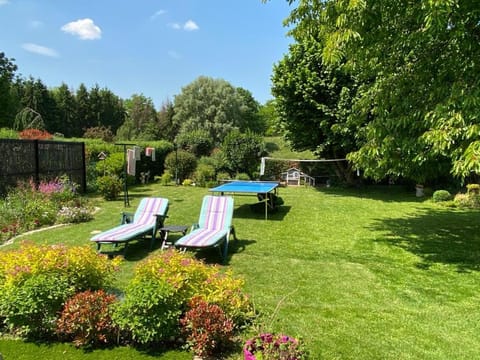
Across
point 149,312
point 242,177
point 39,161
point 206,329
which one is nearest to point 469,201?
point 242,177

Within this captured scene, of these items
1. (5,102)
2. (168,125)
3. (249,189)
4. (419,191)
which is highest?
(5,102)

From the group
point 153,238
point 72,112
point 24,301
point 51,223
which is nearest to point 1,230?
point 51,223

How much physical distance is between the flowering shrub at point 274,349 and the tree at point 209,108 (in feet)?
112

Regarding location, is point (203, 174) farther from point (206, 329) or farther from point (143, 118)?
point (143, 118)

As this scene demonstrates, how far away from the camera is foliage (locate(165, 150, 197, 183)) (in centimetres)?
1814

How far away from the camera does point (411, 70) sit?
5.84 metres

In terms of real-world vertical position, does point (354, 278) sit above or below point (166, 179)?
below

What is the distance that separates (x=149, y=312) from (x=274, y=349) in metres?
1.10

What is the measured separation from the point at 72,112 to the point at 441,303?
44.8 metres

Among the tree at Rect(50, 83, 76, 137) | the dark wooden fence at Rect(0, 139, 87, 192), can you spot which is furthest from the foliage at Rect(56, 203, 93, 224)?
the tree at Rect(50, 83, 76, 137)

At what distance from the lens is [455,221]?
8.97 m

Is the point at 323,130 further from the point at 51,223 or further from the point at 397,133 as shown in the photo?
the point at 51,223

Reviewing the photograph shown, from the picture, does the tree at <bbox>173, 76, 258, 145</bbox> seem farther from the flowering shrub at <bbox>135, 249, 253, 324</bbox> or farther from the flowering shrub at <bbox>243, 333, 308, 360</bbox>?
the flowering shrub at <bbox>243, 333, 308, 360</bbox>

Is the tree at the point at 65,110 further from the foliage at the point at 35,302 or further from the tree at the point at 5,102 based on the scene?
the foliage at the point at 35,302
